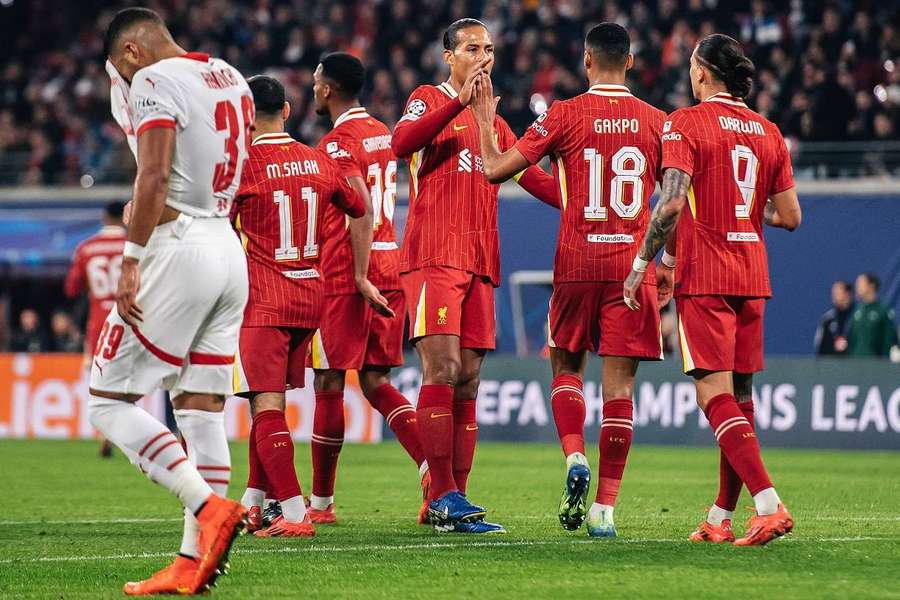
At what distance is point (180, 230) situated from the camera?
5586 millimetres

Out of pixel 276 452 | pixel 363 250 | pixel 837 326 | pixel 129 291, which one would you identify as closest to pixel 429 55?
pixel 837 326

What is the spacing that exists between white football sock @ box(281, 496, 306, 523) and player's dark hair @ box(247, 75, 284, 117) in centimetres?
197

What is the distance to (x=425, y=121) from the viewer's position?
7.36 m

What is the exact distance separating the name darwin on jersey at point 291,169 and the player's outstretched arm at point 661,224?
178 centimetres

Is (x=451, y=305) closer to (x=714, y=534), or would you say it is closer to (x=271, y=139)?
(x=271, y=139)

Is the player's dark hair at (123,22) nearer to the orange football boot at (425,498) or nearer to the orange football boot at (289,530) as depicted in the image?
the orange football boot at (289,530)

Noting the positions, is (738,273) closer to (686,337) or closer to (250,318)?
(686,337)

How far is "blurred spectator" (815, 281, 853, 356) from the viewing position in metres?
17.2

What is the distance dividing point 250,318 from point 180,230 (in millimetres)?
2031

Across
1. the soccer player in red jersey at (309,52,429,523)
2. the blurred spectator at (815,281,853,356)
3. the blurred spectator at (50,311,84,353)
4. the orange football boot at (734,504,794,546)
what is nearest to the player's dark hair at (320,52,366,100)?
the soccer player in red jersey at (309,52,429,523)

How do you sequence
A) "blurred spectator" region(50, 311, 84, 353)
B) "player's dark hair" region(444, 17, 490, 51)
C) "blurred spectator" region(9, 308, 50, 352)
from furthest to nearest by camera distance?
"blurred spectator" region(9, 308, 50, 352), "blurred spectator" region(50, 311, 84, 353), "player's dark hair" region(444, 17, 490, 51)

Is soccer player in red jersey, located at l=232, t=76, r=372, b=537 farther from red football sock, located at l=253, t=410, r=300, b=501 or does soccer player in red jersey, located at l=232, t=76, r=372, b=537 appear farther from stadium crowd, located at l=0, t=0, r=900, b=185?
stadium crowd, located at l=0, t=0, r=900, b=185

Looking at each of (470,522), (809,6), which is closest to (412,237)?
(470,522)

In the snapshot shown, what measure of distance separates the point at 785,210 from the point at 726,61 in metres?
0.78
